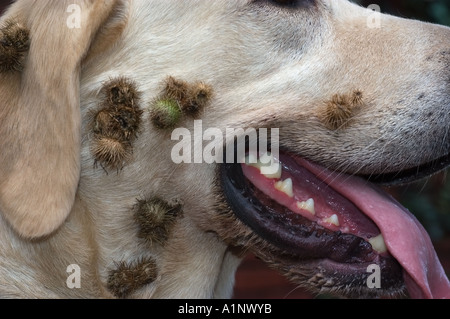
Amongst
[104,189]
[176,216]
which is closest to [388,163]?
[176,216]

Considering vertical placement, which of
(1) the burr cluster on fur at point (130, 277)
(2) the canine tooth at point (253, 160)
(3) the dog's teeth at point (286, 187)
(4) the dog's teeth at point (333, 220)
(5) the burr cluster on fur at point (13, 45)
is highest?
(5) the burr cluster on fur at point (13, 45)

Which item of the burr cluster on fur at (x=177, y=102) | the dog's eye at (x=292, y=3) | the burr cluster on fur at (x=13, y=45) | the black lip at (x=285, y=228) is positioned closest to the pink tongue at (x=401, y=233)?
the black lip at (x=285, y=228)

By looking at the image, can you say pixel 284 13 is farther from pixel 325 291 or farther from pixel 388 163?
pixel 325 291

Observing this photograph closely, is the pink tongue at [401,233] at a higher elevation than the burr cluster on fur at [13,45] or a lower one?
lower

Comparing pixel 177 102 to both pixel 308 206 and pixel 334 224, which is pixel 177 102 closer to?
pixel 308 206

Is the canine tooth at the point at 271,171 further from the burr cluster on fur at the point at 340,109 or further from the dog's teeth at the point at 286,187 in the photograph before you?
the burr cluster on fur at the point at 340,109
